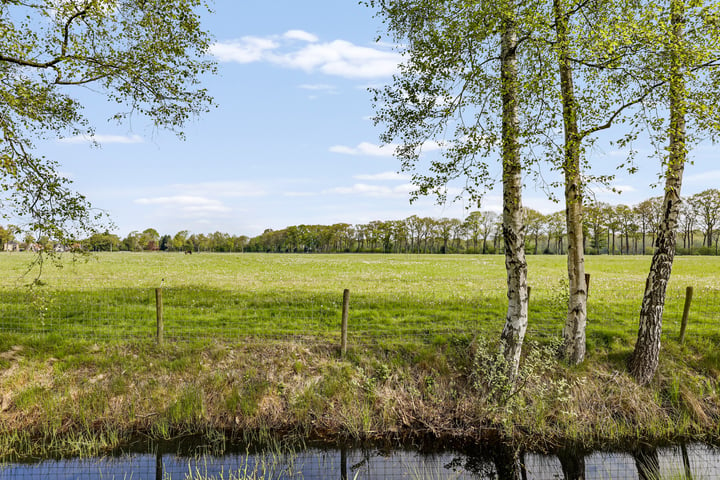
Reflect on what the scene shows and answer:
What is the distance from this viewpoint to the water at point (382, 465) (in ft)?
27.6

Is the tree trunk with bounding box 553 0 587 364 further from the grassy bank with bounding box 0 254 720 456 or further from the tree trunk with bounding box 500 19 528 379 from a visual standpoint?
the tree trunk with bounding box 500 19 528 379

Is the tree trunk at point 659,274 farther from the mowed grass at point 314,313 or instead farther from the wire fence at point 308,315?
the wire fence at point 308,315

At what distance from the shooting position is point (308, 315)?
50.6 ft

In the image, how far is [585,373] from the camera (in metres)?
10.9

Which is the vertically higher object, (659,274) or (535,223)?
(535,223)

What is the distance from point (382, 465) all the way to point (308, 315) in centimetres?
724

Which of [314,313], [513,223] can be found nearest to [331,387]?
[314,313]

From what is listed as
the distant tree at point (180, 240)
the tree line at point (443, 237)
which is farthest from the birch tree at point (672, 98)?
the distant tree at point (180, 240)

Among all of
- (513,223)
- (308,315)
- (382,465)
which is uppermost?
(513,223)

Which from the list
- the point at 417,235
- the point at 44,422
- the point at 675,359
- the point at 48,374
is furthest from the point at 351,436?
the point at 417,235

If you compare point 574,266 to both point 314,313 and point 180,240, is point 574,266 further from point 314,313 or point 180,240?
point 180,240

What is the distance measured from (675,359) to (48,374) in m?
16.5

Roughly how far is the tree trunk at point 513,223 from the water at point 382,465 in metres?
2.03

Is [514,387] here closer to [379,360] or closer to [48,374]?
[379,360]
